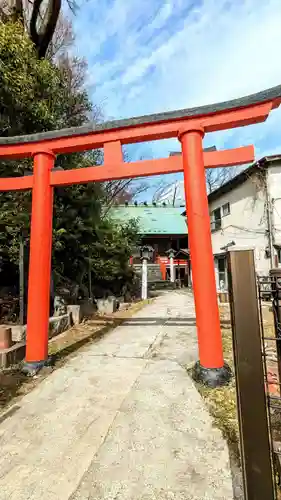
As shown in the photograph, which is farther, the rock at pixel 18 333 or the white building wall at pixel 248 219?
the white building wall at pixel 248 219

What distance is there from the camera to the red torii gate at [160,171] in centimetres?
375

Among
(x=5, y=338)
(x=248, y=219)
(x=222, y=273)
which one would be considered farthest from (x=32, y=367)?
(x=222, y=273)

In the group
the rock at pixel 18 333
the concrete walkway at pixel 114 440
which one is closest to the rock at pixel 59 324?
the rock at pixel 18 333

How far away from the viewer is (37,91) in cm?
773

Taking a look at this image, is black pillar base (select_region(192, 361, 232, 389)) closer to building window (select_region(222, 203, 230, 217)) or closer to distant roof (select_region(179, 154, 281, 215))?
distant roof (select_region(179, 154, 281, 215))

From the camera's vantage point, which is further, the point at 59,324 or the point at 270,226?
the point at 270,226

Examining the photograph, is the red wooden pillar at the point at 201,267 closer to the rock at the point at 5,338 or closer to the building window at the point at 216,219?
the rock at the point at 5,338

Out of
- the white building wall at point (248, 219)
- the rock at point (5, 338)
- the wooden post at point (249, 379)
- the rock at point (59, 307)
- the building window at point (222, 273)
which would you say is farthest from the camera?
the building window at point (222, 273)

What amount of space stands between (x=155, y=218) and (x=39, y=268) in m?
23.1

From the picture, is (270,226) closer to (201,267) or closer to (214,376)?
(201,267)

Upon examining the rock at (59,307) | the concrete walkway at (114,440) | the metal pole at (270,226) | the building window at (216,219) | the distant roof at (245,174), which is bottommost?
the concrete walkway at (114,440)

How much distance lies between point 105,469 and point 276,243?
447 inches

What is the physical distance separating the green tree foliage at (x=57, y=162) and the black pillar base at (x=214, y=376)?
532 cm

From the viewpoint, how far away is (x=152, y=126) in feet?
13.9
